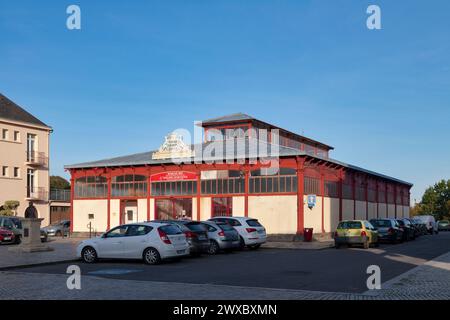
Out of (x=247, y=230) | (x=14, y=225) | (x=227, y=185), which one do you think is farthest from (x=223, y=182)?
(x=14, y=225)

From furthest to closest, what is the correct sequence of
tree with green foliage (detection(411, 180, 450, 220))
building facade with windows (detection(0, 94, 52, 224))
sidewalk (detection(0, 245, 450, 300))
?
1. tree with green foliage (detection(411, 180, 450, 220))
2. building facade with windows (detection(0, 94, 52, 224))
3. sidewalk (detection(0, 245, 450, 300))

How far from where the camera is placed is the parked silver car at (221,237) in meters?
23.5

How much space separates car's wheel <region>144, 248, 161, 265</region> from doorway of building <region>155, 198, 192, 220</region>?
1701cm

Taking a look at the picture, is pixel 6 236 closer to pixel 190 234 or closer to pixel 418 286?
pixel 190 234

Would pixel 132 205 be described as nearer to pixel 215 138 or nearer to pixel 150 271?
pixel 215 138

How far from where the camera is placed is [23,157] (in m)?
51.0

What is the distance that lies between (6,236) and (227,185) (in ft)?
43.3

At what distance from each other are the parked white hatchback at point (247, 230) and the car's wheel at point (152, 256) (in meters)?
7.71

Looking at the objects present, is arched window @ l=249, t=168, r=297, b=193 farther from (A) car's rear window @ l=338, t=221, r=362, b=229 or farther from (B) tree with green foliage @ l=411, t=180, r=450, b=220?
(B) tree with green foliage @ l=411, t=180, r=450, b=220

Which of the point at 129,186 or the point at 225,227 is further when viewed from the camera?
the point at 129,186

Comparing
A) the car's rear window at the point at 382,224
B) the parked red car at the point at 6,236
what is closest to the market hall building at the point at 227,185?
the car's rear window at the point at 382,224

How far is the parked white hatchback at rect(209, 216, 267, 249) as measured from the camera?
25844 millimetres

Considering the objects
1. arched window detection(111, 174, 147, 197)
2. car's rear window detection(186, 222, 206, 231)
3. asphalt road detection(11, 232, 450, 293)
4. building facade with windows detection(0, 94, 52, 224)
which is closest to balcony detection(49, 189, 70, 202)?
building facade with windows detection(0, 94, 52, 224)
